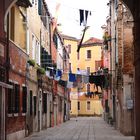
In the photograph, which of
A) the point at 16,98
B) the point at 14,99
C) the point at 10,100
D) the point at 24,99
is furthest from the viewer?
the point at 24,99

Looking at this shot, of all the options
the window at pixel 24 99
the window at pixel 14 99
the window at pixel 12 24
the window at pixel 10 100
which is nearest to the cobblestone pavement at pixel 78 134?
the window at pixel 24 99

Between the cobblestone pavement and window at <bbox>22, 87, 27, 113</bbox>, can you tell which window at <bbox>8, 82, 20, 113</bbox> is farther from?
the cobblestone pavement

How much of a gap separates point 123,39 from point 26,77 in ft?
20.3

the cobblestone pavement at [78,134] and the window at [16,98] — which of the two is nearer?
the window at [16,98]

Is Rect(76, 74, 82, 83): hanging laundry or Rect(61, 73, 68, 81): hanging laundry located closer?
Rect(76, 74, 82, 83): hanging laundry

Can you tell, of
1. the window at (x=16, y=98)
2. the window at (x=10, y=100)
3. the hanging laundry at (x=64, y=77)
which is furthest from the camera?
the hanging laundry at (x=64, y=77)

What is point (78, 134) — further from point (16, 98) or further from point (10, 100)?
point (10, 100)

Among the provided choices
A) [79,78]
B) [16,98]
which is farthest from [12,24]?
[79,78]

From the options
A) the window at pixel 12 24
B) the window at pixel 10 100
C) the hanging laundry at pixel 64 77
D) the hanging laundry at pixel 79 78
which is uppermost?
the window at pixel 12 24

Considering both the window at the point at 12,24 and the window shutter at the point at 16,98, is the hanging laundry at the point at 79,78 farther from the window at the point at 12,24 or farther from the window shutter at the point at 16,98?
the window at the point at 12,24

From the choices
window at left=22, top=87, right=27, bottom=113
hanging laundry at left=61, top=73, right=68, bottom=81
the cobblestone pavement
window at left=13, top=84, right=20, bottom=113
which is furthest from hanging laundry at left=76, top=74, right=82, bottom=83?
window at left=13, top=84, right=20, bottom=113

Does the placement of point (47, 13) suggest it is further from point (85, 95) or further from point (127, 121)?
point (85, 95)

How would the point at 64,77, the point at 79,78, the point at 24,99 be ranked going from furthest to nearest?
the point at 64,77 → the point at 79,78 → the point at 24,99

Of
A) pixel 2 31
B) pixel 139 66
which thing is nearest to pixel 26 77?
pixel 2 31
